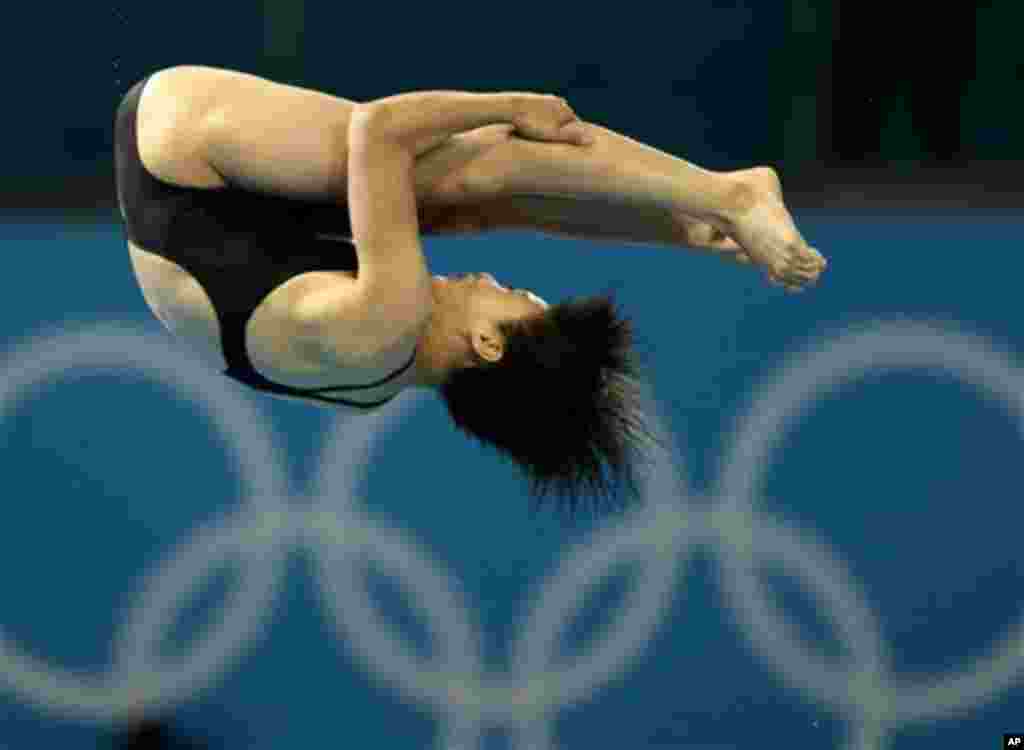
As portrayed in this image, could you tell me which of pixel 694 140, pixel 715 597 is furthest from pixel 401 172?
pixel 715 597

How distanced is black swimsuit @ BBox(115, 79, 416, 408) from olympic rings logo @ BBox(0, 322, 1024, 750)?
1.46 metres

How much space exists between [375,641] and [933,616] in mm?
1136

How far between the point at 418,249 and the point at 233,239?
280 millimetres

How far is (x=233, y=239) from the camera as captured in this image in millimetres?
2479

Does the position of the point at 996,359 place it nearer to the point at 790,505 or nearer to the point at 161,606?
the point at 790,505

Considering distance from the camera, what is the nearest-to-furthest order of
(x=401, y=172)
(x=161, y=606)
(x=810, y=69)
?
(x=401, y=172) → (x=810, y=69) → (x=161, y=606)

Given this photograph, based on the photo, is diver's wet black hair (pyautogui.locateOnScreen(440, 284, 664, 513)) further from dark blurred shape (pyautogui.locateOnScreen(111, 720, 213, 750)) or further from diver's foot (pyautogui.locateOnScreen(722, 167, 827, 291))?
dark blurred shape (pyautogui.locateOnScreen(111, 720, 213, 750))

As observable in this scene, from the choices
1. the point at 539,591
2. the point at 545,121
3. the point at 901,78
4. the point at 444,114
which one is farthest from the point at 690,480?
the point at 444,114

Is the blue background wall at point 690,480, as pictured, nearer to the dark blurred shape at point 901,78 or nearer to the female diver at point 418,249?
the dark blurred shape at point 901,78

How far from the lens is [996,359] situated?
12.7ft

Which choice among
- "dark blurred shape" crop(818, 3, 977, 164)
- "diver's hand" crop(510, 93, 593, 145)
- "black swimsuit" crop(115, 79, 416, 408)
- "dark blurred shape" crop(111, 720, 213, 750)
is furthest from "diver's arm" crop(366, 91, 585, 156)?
"dark blurred shape" crop(111, 720, 213, 750)

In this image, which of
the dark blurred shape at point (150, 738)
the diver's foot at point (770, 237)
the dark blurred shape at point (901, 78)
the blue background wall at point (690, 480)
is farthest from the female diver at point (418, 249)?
the dark blurred shape at point (150, 738)

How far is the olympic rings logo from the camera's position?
3.88 meters

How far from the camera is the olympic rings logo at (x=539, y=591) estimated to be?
12.7 feet
